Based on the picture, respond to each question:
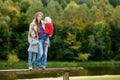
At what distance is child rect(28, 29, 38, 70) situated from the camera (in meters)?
17.4

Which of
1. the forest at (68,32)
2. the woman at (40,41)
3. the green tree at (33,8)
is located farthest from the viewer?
the green tree at (33,8)

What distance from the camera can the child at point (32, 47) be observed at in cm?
1736


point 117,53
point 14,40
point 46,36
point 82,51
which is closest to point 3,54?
point 14,40

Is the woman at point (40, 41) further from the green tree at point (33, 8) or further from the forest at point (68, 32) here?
the green tree at point (33, 8)

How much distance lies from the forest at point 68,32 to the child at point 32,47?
2808 inches

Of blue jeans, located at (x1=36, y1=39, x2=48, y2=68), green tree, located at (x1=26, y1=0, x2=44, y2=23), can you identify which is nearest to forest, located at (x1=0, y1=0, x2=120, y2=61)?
green tree, located at (x1=26, y1=0, x2=44, y2=23)

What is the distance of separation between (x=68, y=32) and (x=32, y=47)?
7959 centimetres

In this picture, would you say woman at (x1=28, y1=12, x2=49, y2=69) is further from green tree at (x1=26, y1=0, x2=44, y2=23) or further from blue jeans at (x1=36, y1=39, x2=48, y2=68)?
green tree at (x1=26, y1=0, x2=44, y2=23)

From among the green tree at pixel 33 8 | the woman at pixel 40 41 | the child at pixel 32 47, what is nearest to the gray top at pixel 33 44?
the child at pixel 32 47

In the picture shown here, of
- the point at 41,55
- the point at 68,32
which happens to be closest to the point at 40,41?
the point at 41,55

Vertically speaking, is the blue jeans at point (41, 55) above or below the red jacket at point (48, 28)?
below

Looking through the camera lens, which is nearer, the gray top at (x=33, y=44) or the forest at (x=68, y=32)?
the gray top at (x=33, y=44)

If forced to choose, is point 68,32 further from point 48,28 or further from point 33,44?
point 33,44

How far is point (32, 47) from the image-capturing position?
57.8ft
